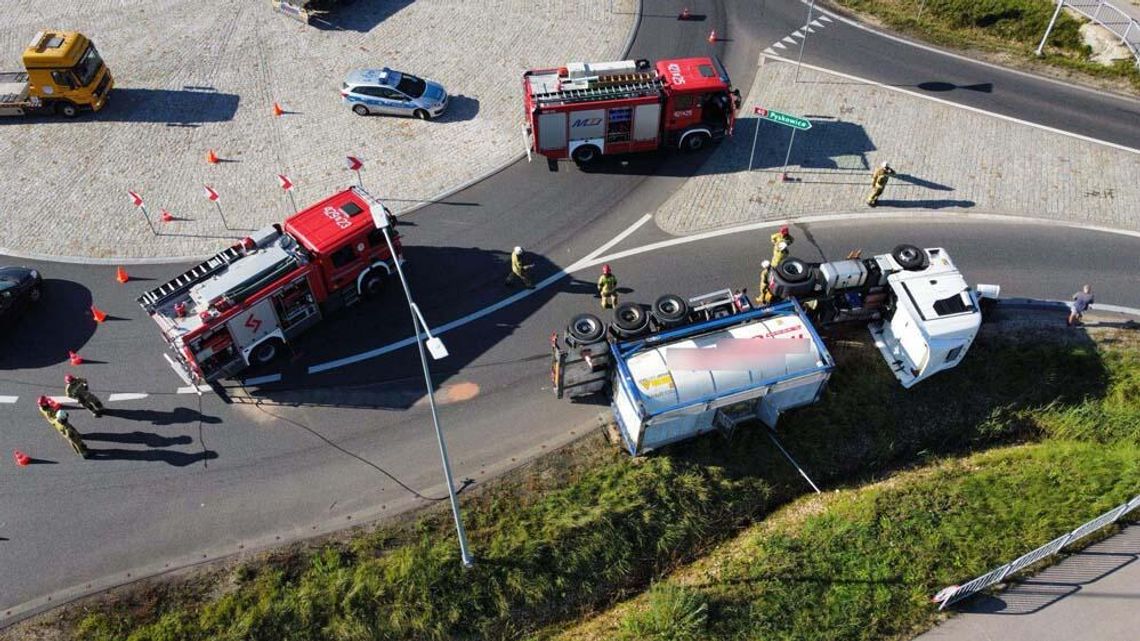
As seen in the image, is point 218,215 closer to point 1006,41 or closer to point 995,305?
point 995,305

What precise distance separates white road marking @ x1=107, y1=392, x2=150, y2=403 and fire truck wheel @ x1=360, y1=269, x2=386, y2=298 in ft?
21.3

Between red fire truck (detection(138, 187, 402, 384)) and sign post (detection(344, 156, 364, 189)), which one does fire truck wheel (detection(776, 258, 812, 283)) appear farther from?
sign post (detection(344, 156, 364, 189))

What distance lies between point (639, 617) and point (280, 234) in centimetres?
1390

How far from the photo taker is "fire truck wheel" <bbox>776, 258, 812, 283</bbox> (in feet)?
65.0

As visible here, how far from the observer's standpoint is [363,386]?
20.5 m

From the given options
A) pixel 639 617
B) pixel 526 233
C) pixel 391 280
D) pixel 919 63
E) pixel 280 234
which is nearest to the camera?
pixel 639 617

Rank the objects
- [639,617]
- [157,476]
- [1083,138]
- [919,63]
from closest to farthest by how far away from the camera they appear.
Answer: [639,617]
[157,476]
[1083,138]
[919,63]

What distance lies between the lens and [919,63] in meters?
31.5

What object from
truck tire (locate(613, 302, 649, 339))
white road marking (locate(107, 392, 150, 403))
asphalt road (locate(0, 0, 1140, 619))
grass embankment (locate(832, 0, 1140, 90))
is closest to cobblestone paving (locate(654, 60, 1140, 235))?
asphalt road (locate(0, 0, 1140, 619))

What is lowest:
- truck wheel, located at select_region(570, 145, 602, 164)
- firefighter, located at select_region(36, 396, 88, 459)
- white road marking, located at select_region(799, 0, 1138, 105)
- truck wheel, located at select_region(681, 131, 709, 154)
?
firefighter, located at select_region(36, 396, 88, 459)

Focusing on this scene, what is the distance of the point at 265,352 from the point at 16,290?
308 inches

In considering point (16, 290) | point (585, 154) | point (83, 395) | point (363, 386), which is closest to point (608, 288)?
point (585, 154)

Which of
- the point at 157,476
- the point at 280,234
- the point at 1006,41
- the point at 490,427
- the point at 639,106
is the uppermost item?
the point at 1006,41

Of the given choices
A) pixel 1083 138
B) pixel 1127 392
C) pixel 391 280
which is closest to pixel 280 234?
pixel 391 280
